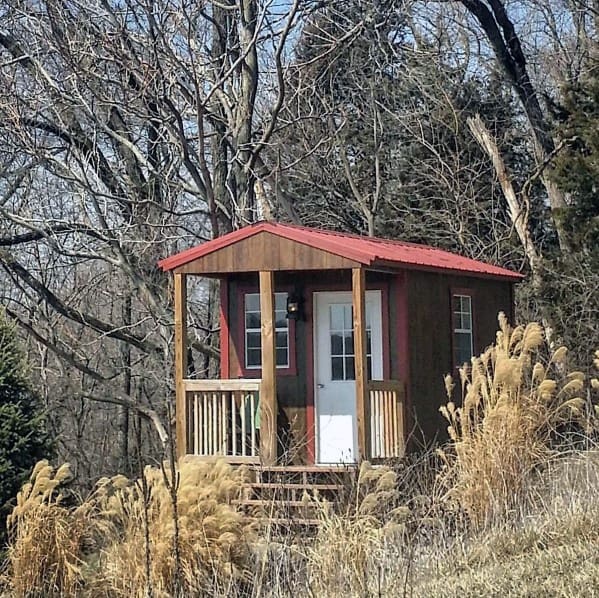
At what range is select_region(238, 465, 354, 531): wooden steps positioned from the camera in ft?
28.2

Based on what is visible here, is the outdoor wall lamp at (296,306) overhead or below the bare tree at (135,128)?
below

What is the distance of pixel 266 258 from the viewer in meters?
11.1

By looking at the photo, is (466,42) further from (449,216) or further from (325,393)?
(325,393)

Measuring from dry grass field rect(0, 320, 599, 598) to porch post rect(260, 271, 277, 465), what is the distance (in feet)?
6.17

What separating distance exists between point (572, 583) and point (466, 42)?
15847 mm

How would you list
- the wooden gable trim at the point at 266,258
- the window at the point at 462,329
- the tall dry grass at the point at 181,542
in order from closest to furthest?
the tall dry grass at the point at 181,542
the wooden gable trim at the point at 266,258
the window at the point at 462,329

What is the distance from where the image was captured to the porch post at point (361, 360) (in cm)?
1066

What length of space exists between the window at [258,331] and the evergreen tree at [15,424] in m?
3.26

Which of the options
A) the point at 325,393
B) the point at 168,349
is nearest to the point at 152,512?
the point at 325,393

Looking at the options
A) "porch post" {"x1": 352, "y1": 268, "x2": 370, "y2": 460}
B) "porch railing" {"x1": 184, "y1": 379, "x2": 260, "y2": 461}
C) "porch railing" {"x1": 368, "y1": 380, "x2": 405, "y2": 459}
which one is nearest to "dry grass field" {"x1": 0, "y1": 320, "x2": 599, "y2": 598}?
"porch post" {"x1": 352, "y1": 268, "x2": 370, "y2": 460}

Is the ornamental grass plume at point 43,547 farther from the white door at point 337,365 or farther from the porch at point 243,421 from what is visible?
the white door at point 337,365

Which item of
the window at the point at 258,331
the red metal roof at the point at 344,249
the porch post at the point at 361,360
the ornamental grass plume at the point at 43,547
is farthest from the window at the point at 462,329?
the ornamental grass plume at the point at 43,547

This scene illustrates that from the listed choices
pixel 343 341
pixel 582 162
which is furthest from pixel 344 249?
pixel 582 162

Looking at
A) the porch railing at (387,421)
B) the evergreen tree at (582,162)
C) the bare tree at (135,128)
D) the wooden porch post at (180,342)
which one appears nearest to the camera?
the porch railing at (387,421)
